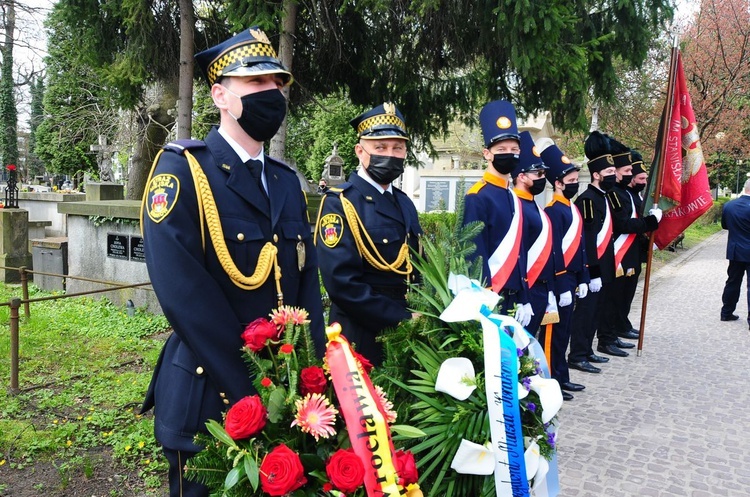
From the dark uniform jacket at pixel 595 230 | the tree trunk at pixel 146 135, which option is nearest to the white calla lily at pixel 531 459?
the dark uniform jacket at pixel 595 230

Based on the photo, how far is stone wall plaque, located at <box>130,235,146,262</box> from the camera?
7.38 m

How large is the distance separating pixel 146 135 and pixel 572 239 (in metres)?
8.67

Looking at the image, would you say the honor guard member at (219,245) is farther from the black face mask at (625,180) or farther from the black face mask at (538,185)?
the black face mask at (625,180)

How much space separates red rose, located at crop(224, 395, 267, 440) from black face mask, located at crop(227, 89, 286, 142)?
3.11 feet

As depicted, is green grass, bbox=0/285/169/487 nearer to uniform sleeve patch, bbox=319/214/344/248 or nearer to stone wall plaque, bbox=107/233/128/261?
stone wall plaque, bbox=107/233/128/261

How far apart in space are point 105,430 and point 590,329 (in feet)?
16.2

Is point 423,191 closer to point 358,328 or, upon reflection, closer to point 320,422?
point 358,328

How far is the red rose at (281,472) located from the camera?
148 cm

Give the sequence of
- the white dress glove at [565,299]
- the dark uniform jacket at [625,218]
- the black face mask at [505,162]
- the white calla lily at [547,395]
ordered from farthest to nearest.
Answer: the dark uniform jacket at [625,218], the white dress glove at [565,299], the black face mask at [505,162], the white calla lily at [547,395]

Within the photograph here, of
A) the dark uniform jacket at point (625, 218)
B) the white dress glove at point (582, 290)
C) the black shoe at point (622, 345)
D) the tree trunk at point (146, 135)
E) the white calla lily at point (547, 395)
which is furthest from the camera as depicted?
the tree trunk at point (146, 135)

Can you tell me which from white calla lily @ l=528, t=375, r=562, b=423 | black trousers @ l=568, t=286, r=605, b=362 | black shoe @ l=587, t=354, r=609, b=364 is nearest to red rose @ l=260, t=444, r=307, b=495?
white calla lily @ l=528, t=375, r=562, b=423

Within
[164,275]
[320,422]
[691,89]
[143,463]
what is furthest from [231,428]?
[691,89]

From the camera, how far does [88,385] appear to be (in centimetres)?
501

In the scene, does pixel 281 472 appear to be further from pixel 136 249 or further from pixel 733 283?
pixel 733 283
